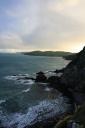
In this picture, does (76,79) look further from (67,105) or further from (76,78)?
(67,105)

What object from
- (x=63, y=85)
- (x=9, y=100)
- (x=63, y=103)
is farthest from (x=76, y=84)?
(x=9, y=100)

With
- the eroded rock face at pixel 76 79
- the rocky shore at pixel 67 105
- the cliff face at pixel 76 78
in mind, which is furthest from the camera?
the cliff face at pixel 76 78

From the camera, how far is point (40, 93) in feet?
186

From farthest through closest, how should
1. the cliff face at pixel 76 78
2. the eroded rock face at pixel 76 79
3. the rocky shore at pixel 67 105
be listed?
the cliff face at pixel 76 78, the eroded rock face at pixel 76 79, the rocky shore at pixel 67 105

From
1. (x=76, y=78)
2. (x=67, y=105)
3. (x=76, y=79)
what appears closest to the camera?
(x=67, y=105)

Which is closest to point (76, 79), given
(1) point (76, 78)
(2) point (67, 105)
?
(1) point (76, 78)

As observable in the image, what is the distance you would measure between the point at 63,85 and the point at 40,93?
25.8 feet

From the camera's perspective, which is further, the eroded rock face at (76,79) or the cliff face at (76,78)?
the cliff face at (76,78)

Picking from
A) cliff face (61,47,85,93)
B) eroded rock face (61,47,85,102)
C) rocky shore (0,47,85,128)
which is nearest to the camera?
rocky shore (0,47,85,128)

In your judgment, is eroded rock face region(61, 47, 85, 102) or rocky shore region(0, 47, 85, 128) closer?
rocky shore region(0, 47, 85, 128)

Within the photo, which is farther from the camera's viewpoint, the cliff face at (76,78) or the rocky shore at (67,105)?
the cliff face at (76,78)

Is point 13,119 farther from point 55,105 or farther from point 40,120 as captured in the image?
point 55,105

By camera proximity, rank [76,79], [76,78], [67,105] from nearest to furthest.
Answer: [67,105] → [76,79] → [76,78]

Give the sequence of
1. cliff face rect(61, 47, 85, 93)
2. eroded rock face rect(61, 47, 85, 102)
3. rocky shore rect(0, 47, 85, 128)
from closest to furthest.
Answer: rocky shore rect(0, 47, 85, 128)
eroded rock face rect(61, 47, 85, 102)
cliff face rect(61, 47, 85, 93)
